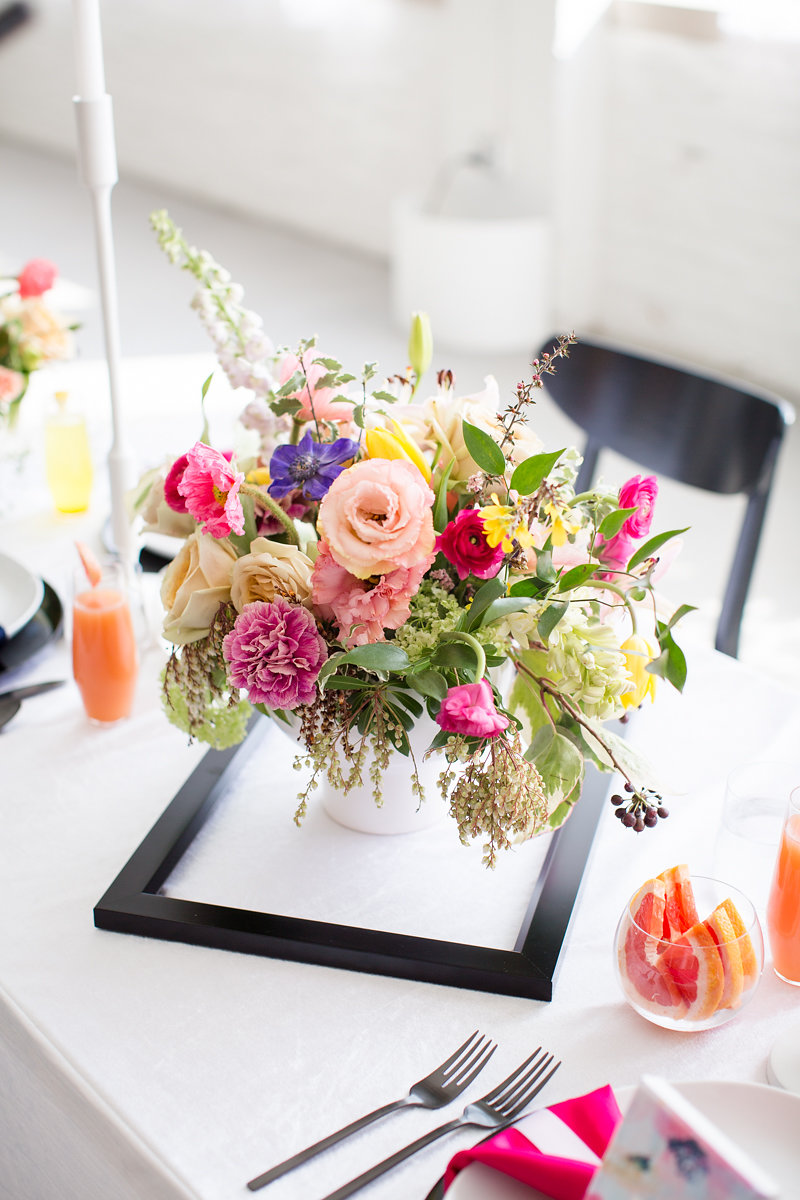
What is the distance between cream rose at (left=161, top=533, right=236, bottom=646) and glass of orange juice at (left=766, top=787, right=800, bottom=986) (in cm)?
45

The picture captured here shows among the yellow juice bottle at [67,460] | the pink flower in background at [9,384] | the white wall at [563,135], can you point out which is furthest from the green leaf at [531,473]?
the white wall at [563,135]

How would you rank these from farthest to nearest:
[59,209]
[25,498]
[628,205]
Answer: [59,209] < [628,205] < [25,498]

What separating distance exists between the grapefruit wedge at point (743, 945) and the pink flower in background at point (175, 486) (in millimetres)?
491

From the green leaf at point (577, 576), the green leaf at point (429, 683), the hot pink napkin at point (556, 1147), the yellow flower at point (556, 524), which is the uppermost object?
the yellow flower at point (556, 524)

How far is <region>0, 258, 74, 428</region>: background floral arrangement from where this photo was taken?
1.67 m

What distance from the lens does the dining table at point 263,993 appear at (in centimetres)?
79

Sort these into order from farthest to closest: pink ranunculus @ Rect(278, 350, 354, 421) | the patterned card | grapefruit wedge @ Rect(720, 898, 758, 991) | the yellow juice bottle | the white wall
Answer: the white wall → the yellow juice bottle → pink ranunculus @ Rect(278, 350, 354, 421) → grapefruit wedge @ Rect(720, 898, 758, 991) → the patterned card

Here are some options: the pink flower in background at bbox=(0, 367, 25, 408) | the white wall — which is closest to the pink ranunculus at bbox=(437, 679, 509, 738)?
the pink flower in background at bbox=(0, 367, 25, 408)

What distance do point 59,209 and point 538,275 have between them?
297 centimetres

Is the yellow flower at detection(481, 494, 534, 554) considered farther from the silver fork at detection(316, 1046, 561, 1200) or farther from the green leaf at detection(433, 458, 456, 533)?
the silver fork at detection(316, 1046, 561, 1200)

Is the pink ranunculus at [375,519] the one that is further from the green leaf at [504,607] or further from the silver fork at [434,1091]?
the silver fork at [434,1091]

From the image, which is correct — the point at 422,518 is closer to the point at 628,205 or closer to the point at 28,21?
the point at 628,205

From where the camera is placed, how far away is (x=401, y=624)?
83 centimetres

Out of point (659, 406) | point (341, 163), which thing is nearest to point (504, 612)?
point (659, 406)
